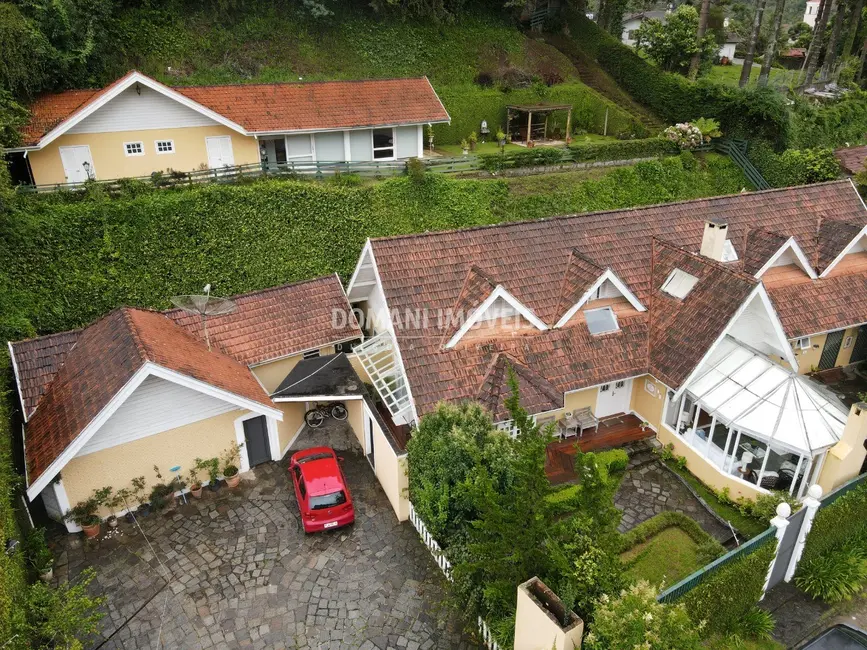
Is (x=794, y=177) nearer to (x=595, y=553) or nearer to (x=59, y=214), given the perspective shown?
(x=595, y=553)

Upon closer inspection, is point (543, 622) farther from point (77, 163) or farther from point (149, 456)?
point (77, 163)

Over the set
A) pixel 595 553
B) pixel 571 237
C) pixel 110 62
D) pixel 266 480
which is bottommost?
pixel 266 480

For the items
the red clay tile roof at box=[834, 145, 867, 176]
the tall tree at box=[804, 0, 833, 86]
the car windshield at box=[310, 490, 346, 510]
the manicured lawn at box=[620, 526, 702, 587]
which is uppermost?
the tall tree at box=[804, 0, 833, 86]

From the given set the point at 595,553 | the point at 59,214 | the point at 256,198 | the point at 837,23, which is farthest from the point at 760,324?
the point at 837,23

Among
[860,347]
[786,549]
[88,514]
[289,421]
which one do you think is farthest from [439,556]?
[860,347]

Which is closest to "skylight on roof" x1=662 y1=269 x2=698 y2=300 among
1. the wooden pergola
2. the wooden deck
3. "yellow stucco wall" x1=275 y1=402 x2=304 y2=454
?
the wooden deck

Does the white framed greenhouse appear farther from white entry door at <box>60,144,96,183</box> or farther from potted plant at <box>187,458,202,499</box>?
white entry door at <box>60,144,96,183</box>

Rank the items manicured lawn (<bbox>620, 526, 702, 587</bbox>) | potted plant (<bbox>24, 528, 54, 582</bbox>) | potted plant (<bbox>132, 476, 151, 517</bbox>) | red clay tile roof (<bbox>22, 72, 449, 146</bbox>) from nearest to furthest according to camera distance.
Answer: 1. potted plant (<bbox>24, 528, 54, 582</bbox>)
2. manicured lawn (<bbox>620, 526, 702, 587</bbox>)
3. potted plant (<bbox>132, 476, 151, 517</bbox>)
4. red clay tile roof (<bbox>22, 72, 449, 146</bbox>)
